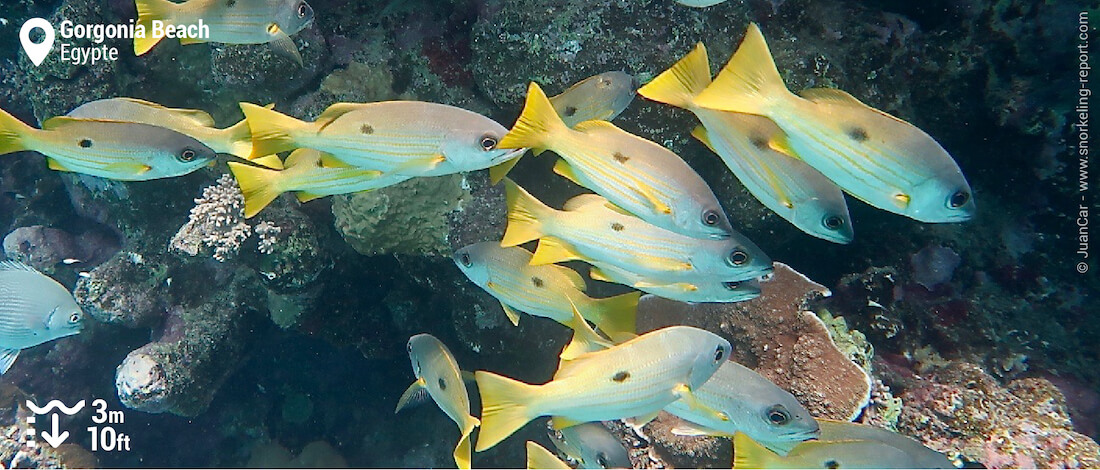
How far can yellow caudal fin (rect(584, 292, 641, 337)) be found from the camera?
2975mm

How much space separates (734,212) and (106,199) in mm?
6454

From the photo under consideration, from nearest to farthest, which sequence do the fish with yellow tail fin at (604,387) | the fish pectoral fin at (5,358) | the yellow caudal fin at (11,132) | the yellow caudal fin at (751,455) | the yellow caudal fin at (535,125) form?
1. the yellow caudal fin at (535,125)
2. the fish with yellow tail fin at (604,387)
3. the yellow caudal fin at (751,455)
4. the yellow caudal fin at (11,132)
5. the fish pectoral fin at (5,358)

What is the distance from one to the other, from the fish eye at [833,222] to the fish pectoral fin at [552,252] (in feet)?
3.49

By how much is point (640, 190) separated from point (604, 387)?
0.81 meters

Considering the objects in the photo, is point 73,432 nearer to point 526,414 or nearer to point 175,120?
point 175,120

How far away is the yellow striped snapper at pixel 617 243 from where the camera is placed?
250 centimetres

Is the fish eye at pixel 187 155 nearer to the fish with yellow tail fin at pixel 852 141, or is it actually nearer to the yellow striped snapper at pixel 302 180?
the yellow striped snapper at pixel 302 180

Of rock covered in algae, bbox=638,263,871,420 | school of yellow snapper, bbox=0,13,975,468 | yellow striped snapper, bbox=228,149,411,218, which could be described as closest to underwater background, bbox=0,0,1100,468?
rock covered in algae, bbox=638,263,871,420

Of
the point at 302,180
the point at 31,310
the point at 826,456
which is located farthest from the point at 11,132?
the point at 826,456

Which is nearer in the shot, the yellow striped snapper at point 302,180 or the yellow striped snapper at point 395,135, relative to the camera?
the yellow striped snapper at point 395,135

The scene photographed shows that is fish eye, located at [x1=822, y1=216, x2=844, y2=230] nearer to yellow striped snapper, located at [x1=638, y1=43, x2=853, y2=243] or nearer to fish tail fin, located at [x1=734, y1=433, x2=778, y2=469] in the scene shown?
yellow striped snapper, located at [x1=638, y1=43, x2=853, y2=243]

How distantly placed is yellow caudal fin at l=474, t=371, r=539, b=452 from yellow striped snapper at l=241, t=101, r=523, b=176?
2.91 ft

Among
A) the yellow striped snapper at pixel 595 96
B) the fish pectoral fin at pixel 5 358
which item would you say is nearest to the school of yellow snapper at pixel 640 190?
the yellow striped snapper at pixel 595 96

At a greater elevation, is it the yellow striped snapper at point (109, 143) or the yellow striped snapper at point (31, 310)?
the yellow striped snapper at point (109, 143)
